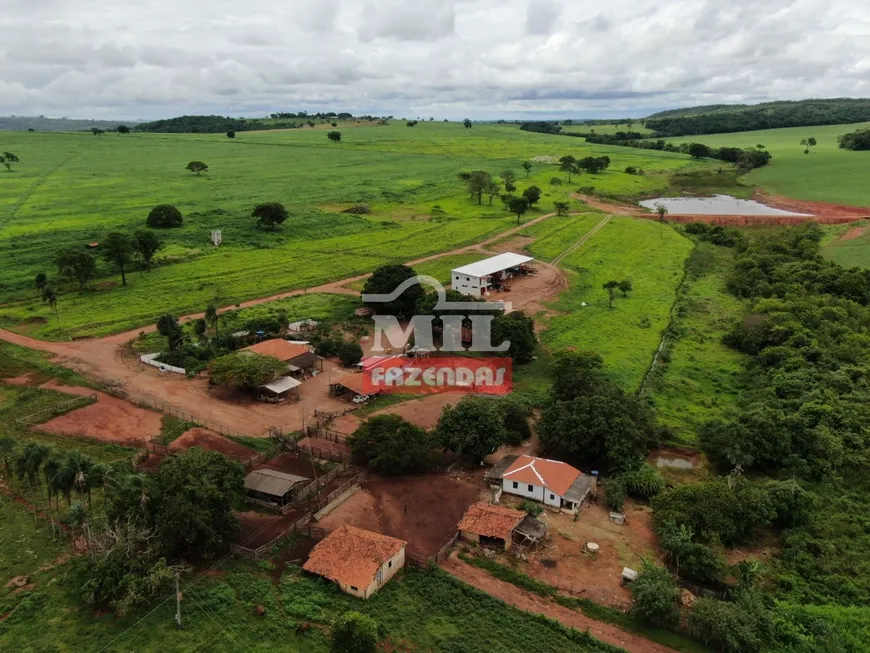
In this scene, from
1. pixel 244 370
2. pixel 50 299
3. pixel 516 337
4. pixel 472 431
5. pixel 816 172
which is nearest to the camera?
pixel 472 431

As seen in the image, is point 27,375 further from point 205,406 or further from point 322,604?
point 322,604

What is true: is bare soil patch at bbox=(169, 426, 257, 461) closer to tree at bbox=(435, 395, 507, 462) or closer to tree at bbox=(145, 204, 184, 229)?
tree at bbox=(435, 395, 507, 462)

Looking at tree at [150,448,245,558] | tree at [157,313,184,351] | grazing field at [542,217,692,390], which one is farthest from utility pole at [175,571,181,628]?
grazing field at [542,217,692,390]

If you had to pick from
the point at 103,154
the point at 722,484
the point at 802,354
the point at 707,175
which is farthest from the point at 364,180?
the point at 722,484

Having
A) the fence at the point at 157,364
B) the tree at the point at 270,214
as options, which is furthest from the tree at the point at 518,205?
the fence at the point at 157,364

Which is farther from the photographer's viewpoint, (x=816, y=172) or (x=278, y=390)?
(x=816, y=172)

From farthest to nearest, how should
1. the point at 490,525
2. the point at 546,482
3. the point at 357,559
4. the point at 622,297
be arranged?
the point at 622,297, the point at 546,482, the point at 490,525, the point at 357,559

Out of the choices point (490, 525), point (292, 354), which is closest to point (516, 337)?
point (292, 354)

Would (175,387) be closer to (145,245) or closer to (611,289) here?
(145,245)
